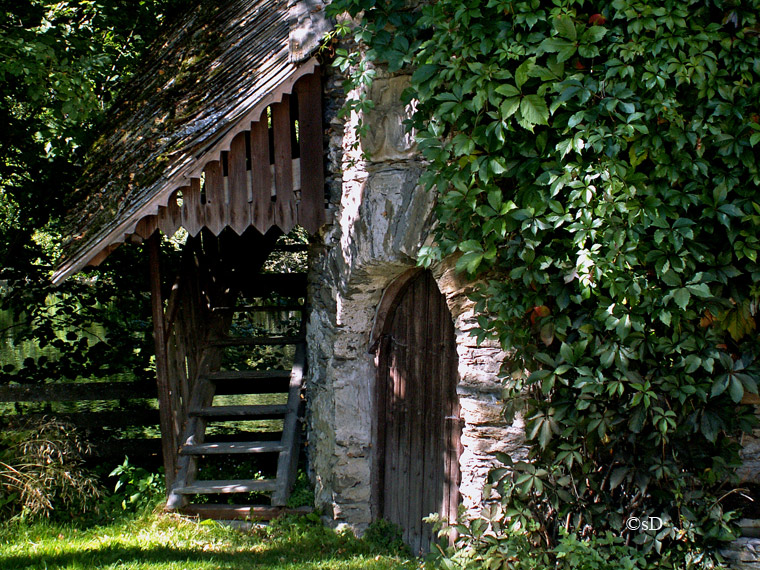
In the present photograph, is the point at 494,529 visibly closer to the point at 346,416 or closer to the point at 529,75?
the point at 346,416

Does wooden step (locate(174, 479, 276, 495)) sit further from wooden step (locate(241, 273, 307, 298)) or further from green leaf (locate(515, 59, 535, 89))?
green leaf (locate(515, 59, 535, 89))

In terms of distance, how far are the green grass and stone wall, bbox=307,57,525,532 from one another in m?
0.37

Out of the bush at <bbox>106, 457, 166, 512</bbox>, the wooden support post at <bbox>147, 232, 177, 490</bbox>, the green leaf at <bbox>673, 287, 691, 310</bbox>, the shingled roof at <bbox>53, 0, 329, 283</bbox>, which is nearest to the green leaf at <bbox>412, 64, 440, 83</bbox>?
the shingled roof at <bbox>53, 0, 329, 283</bbox>

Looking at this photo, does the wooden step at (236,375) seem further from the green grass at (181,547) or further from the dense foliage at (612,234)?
the dense foliage at (612,234)

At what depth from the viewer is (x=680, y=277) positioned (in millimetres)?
3488

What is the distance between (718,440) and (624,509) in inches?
24.1

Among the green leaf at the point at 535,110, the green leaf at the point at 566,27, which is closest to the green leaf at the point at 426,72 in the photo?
the green leaf at the point at 535,110

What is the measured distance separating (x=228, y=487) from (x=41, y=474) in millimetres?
1532

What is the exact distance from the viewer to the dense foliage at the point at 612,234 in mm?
3408

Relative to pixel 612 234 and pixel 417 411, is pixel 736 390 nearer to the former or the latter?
pixel 612 234

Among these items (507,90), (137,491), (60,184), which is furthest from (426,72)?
(60,184)

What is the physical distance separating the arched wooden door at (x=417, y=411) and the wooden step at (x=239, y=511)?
2.84ft

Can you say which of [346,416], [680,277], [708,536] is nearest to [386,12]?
[680,277]

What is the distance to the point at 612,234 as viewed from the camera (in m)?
3.50
